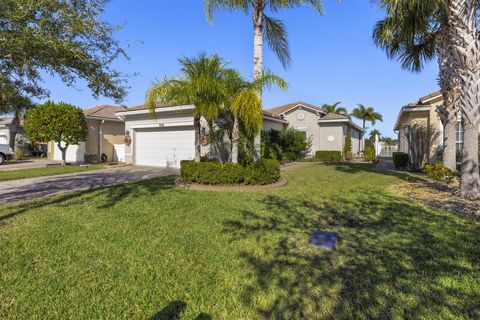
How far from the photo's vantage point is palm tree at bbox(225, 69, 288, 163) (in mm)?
8854

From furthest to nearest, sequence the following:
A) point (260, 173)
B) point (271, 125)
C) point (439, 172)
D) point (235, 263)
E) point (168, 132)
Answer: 1. point (271, 125)
2. point (168, 132)
3. point (260, 173)
4. point (439, 172)
5. point (235, 263)

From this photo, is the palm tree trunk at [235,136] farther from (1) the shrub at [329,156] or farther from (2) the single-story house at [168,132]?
(1) the shrub at [329,156]

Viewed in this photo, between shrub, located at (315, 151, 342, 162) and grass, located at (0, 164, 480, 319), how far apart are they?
15.2 metres

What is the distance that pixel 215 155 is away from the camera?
1466 cm

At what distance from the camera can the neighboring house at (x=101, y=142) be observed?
19906 mm

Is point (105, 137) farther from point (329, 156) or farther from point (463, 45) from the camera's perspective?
point (463, 45)

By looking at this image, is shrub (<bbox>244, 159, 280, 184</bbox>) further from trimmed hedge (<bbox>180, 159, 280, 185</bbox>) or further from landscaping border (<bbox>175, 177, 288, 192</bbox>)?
landscaping border (<bbox>175, 177, 288, 192</bbox>)

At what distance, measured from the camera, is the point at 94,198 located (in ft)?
24.9

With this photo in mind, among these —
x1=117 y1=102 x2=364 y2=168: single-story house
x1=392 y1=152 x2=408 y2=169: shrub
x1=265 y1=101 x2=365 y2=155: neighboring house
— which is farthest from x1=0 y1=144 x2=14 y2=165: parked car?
x1=392 y1=152 x2=408 y2=169: shrub

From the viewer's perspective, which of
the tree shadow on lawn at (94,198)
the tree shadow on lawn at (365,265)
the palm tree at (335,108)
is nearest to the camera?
the tree shadow on lawn at (365,265)

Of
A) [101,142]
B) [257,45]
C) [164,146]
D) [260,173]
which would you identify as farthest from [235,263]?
[101,142]

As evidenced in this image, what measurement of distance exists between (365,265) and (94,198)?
7054 millimetres

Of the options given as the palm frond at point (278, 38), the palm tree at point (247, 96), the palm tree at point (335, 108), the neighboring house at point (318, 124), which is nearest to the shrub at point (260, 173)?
the palm tree at point (247, 96)

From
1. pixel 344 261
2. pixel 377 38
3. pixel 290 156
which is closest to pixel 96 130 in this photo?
pixel 290 156
